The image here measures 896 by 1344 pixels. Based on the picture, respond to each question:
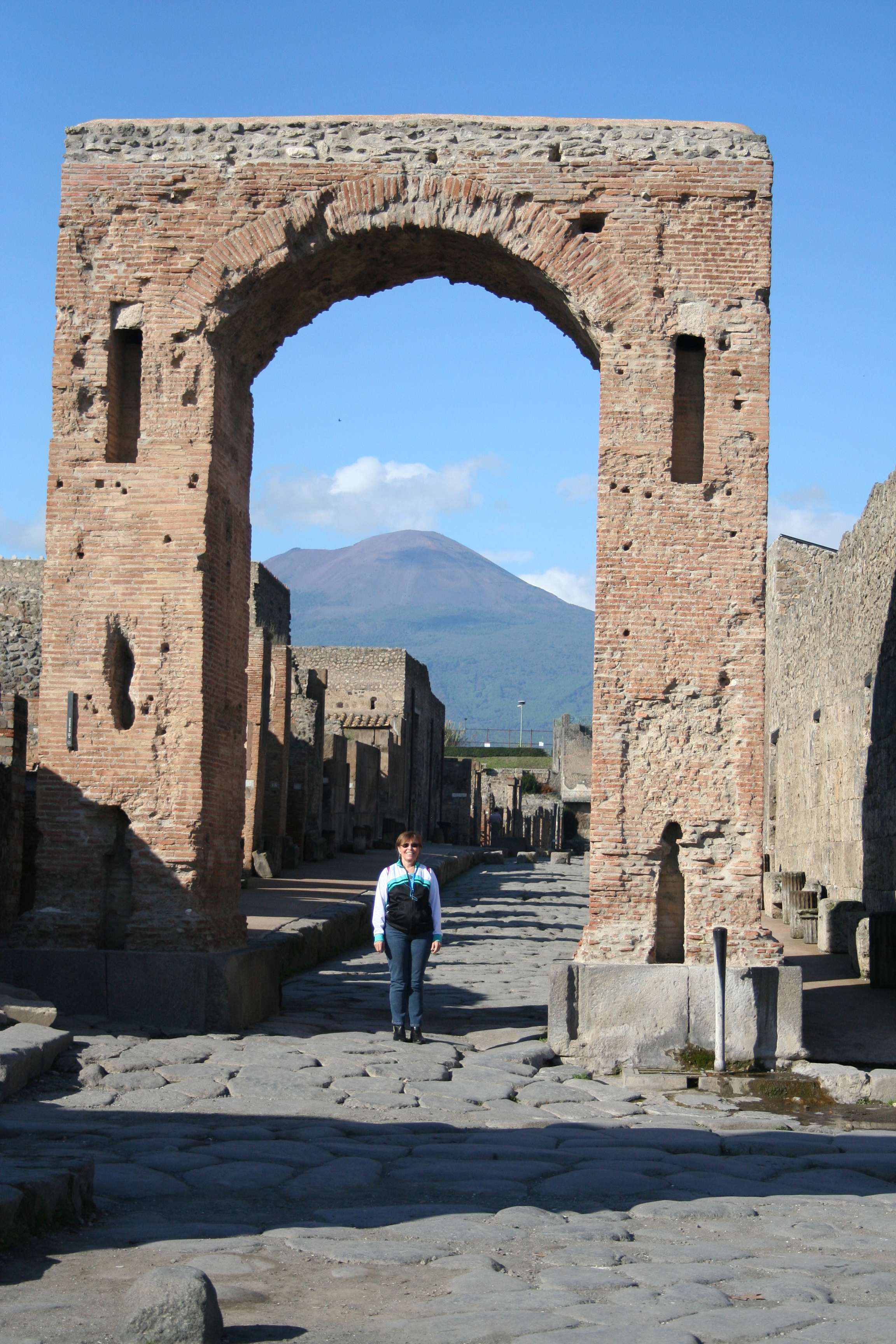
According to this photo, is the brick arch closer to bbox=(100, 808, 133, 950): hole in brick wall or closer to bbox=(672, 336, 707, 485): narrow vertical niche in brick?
bbox=(672, 336, 707, 485): narrow vertical niche in brick

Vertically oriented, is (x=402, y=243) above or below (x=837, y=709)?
above

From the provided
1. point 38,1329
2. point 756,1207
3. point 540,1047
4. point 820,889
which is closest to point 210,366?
point 540,1047

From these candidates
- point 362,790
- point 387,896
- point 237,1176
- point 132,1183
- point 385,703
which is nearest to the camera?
point 132,1183

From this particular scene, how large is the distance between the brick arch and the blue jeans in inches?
164

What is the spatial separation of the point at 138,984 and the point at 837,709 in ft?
34.5

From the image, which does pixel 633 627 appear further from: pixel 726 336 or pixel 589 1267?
pixel 589 1267

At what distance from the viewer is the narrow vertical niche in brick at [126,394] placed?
9773 millimetres

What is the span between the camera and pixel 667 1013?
28.3 ft

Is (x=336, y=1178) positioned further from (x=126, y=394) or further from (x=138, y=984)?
(x=126, y=394)

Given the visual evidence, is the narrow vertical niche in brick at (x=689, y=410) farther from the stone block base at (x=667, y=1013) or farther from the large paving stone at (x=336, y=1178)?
the large paving stone at (x=336, y=1178)

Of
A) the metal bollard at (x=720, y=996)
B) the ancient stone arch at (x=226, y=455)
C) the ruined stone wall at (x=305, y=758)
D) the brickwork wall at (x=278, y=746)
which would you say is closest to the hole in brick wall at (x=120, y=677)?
the ancient stone arch at (x=226, y=455)

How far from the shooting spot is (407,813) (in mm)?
40156

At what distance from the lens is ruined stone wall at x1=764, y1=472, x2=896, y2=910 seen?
14.2 metres

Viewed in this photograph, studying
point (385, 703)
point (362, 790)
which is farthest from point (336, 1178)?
point (385, 703)
